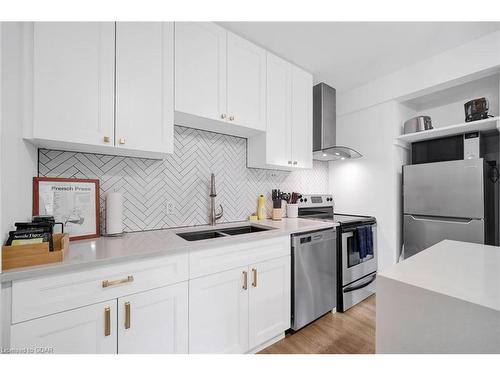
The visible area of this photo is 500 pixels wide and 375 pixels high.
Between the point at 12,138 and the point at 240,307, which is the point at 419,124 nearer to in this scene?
the point at 240,307

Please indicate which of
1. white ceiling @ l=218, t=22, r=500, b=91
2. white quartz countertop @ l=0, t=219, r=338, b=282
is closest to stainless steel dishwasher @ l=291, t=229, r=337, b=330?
white quartz countertop @ l=0, t=219, r=338, b=282

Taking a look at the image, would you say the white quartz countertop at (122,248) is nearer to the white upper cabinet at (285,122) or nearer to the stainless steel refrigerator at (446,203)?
the white upper cabinet at (285,122)

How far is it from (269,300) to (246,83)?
180cm

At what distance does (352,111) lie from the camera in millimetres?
2932

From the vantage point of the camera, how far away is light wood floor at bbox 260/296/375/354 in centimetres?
164

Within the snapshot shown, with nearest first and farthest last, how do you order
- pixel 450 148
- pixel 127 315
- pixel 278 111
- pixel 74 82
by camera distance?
1. pixel 127 315
2. pixel 74 82
3. pixel 278 111
4. pixel 450 148

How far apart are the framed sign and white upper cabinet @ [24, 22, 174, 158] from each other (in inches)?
8.9

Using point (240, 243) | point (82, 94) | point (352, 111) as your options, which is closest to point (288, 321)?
point (240, 243)

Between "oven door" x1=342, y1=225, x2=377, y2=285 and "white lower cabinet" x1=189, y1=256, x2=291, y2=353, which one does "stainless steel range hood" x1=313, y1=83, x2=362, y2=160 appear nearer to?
"oven door" x1=342, y1=225, x2=377, y2=285

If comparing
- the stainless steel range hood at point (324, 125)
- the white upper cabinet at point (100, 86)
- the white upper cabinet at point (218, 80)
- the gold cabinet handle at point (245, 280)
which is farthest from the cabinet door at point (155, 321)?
the stainless steel range hood at point (324, 125)

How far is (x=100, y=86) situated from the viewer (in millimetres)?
1271

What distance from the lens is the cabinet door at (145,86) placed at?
1344 mm

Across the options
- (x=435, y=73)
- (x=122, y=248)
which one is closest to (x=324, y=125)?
(x=435, y=73)
